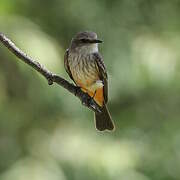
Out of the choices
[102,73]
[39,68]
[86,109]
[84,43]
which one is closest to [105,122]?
[102,73]

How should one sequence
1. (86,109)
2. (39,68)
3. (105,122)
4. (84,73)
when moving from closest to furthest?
1. (39,68)
2. (84,73)
3. (105,122)
4. (86,109)

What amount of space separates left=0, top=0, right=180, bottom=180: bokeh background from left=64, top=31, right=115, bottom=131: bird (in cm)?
194

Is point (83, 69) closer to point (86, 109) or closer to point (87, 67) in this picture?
point (87, 67)

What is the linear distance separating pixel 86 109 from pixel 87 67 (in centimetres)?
369

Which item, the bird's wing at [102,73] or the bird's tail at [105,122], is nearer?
the bird's wing at [102,73]

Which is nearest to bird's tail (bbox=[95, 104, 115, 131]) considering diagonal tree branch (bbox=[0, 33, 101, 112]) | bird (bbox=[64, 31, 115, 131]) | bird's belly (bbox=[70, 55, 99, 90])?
bird (bbox=[64, 31, 115, 131])

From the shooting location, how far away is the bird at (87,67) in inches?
199

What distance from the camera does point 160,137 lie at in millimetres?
9703

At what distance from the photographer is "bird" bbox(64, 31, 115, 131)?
5051 mm

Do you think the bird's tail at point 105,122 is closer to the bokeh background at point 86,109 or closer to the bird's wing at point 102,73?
the bird's wing at point 102,73

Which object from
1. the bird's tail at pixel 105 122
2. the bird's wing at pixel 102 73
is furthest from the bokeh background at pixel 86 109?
the bird's wing at pixel 102 73

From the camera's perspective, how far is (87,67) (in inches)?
203

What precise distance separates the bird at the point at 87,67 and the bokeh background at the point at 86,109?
6.36ft

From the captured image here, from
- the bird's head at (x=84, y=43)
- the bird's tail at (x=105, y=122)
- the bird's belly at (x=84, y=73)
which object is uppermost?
the bird's head at (x=84, y=43)
